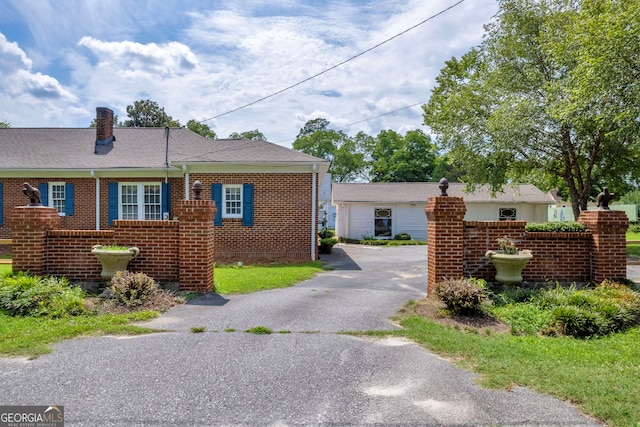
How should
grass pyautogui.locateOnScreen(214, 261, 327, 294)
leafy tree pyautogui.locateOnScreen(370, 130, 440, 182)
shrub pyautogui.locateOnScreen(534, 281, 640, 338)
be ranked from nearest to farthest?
shrub pyautogui.locateOnScreen(534, 281, 640, 338) < grass pyautogui.locateOnScreen(214, 261, 327, 294) < leafy tree pyautogui.locateOnScreen(370, 130, 440, 182)

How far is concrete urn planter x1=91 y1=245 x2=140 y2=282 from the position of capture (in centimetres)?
723

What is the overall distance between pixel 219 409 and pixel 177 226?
4.90m

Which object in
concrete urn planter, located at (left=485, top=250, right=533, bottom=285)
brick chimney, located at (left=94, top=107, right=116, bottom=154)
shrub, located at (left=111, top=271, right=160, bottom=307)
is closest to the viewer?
shrub, located at (left=111, top=271, right=160, bottom=307)

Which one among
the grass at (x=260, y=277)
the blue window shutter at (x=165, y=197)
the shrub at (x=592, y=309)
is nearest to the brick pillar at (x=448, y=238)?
the shrub at (x=592, y=309)

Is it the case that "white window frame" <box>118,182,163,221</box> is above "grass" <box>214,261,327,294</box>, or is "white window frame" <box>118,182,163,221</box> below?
above

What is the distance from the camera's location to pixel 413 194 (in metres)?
26.5

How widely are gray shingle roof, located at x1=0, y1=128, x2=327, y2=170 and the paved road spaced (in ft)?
30.3

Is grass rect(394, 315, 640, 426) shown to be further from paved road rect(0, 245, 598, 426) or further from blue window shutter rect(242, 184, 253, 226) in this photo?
blue window shutter rect(242, 184, 253, 226)

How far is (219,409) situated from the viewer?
3.34 metres

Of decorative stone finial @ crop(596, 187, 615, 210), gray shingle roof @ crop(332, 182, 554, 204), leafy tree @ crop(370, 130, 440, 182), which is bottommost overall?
decorative stone finial @ crop(596, 187, 615, 210)

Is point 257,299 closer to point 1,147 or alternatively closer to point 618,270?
point 618,270

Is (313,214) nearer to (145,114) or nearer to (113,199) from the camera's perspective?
A: (113,199)

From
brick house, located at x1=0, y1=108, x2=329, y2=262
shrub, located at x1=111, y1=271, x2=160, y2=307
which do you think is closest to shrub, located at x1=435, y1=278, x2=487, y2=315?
shrub, located at x1=111, y1=271, x2=160, y2=307

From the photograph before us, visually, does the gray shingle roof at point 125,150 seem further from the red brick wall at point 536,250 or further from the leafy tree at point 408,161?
the leafy tree at point 408,161
